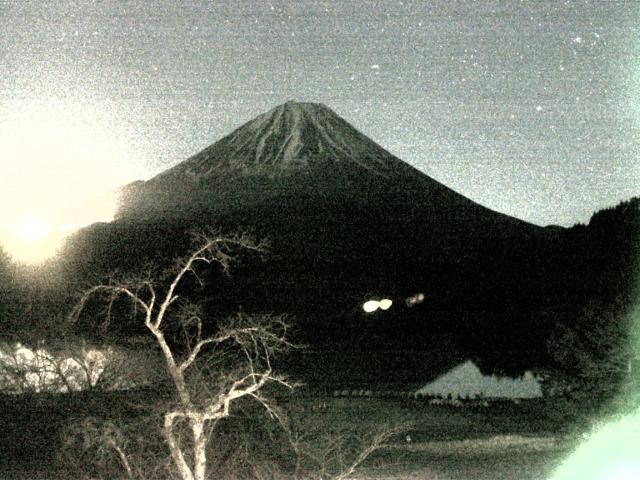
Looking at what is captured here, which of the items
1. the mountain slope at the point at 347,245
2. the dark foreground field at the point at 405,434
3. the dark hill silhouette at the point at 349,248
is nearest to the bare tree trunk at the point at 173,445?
the dark foreground field at the point at 405,434

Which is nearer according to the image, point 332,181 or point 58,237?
point 58,237

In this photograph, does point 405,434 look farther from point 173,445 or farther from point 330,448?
point 173,445

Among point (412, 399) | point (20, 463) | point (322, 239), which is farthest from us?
point (322, 239)

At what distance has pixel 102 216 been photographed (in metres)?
141

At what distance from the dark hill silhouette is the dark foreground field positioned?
36.9 feet

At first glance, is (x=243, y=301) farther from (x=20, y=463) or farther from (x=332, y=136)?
(x=332, y=136)

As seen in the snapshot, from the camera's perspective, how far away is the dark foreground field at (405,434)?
74.0ft

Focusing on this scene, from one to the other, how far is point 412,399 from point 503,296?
1540 cm

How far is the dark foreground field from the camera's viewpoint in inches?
888

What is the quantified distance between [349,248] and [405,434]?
278 ft

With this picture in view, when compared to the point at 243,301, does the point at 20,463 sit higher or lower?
lower

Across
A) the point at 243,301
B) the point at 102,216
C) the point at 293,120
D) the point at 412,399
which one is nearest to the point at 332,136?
the point at 293,120

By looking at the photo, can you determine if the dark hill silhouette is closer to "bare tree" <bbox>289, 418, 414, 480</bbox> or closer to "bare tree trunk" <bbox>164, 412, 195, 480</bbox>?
"bare tree" <bbox>289, 418, 414, 480</bbox>

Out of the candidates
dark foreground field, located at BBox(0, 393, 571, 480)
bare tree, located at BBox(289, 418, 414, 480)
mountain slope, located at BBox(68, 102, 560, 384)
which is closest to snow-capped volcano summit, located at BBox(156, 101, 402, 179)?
mountain slope, located at BBox(68, 102, 560, 384)
